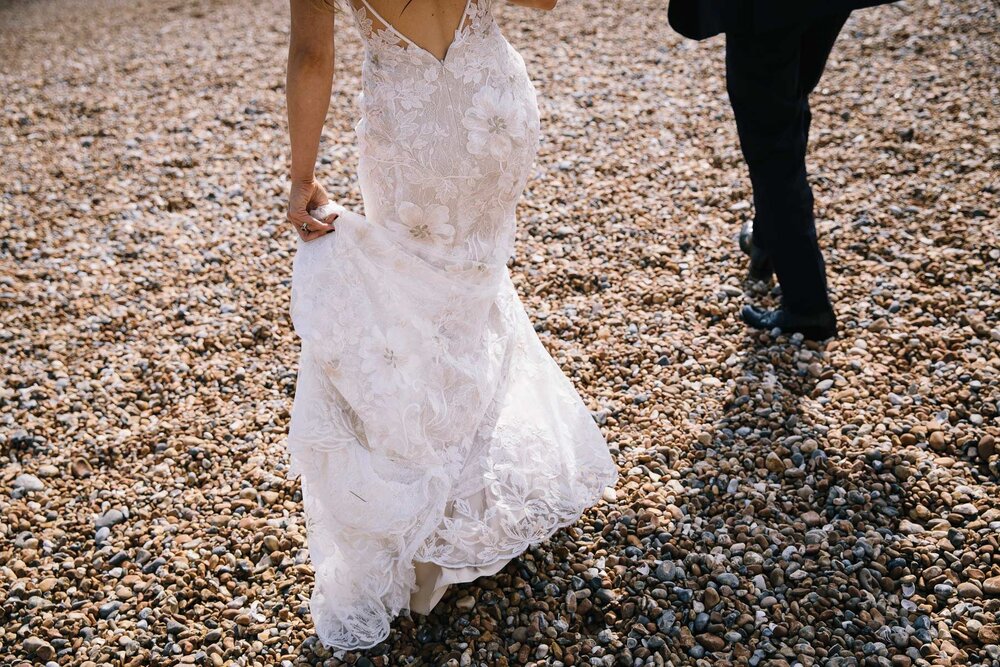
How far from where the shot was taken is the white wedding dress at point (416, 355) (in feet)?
7.63

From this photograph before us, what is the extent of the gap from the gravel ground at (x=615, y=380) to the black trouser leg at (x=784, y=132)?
13.5 inches

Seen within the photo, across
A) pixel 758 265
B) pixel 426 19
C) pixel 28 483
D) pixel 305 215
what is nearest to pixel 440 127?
pixel 426 19

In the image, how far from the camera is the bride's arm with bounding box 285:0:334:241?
7.09 ft

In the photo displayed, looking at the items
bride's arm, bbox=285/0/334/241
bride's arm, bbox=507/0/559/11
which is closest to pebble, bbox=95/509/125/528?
bride's arm, bbox=285/0/334/241

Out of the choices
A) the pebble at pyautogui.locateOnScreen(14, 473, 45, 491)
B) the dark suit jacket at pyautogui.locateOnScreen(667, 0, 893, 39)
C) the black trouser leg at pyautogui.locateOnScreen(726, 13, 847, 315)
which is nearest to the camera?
the dark suit jacket at pyautogui.locateOnScreen(667, 0, 893, 39)

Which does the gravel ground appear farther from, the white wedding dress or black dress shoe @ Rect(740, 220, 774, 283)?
the white wedding dress

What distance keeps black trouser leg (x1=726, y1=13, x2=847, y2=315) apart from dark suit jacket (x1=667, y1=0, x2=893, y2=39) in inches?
3.8

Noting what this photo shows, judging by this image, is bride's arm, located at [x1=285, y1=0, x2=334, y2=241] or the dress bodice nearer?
bride's arm, located at [x1=285, y1=0, x2=334, y2=241]

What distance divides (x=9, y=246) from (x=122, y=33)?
417cm

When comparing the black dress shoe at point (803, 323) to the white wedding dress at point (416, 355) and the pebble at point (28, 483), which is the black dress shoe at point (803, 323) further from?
the pebble at point (28, 483)

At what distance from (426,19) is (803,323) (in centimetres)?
222

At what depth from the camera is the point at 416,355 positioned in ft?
8.00

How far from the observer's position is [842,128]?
515 cm

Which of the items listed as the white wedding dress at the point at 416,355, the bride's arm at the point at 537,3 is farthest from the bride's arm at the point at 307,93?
the bride's arm at the point at 537,3
